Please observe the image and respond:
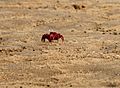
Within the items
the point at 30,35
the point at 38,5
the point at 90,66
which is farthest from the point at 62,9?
the point at 90,66

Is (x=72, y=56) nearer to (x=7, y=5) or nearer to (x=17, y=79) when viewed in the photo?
(x=17, y=79)

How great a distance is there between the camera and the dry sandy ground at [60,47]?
29.5 ft

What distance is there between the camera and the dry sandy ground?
8.98m

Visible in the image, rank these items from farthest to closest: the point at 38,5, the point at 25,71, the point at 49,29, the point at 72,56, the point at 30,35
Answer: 1. the point at 38,5
2. the point at 49,29
3. the point at 30,35
4. the point at 72,56
5. the point at 25,71

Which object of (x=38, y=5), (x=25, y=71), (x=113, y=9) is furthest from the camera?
(x=38, y=5)

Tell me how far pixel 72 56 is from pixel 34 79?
2.02 metres

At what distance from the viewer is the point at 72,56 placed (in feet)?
35.4

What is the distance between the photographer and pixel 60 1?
75.1 ft

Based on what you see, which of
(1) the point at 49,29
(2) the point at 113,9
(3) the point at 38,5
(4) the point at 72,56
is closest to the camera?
(4) the point at 72,56

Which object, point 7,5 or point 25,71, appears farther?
point 7,5

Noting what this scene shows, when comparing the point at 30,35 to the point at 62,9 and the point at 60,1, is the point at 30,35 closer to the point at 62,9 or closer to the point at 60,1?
the point at 62,9

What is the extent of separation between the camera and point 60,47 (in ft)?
39.2

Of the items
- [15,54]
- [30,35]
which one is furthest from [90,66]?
[30,35]

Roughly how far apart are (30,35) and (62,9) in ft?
21.8
